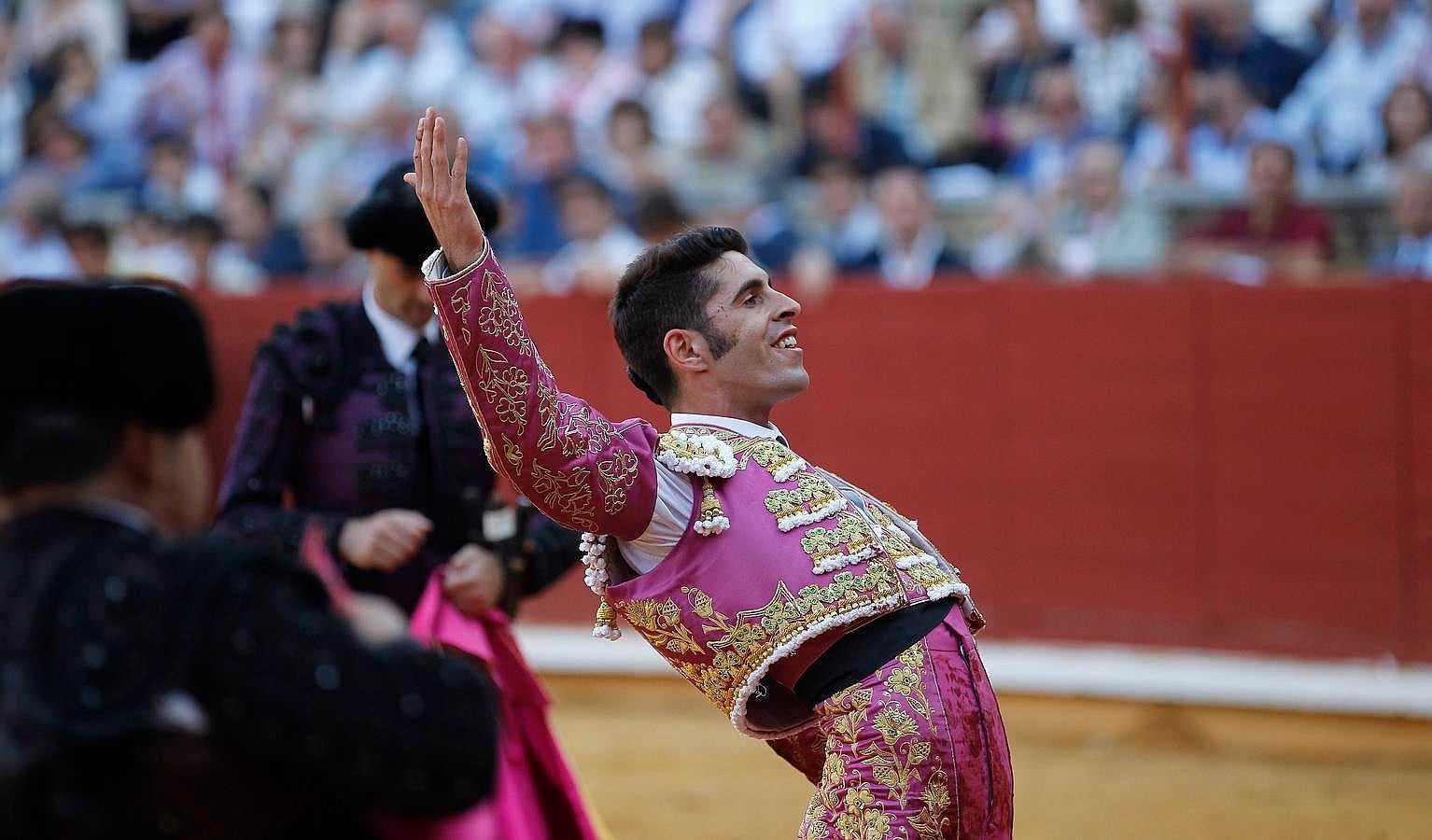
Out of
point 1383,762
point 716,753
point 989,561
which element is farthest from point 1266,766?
point 716,753

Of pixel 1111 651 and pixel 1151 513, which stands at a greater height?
pixel 1151 513

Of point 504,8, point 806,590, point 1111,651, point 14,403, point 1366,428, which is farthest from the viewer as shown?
point 504,8

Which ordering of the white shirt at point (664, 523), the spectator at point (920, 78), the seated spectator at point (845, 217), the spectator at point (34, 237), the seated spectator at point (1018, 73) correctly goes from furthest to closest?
the spectator at point (34, 237), the spectator at point (920, 78), the seated spectator at point (1018, 73), the seated spectator at point (845, 217), the white shirt at point (664, 523)

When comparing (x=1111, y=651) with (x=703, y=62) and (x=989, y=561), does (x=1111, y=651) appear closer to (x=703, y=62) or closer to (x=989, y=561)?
(x=989, y=561)

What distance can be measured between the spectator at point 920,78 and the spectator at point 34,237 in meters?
4.32

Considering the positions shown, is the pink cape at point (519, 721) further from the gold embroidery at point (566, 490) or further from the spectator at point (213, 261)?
the spectator at point (213, 261)

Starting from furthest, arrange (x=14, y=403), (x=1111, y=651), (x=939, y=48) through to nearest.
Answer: (x=939, y=48) < (x=1111, y=651) < (x=14, y=403)

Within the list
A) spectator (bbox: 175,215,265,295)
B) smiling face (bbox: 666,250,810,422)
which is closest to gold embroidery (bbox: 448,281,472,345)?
smiling face (bbox: 666,250,810,422)

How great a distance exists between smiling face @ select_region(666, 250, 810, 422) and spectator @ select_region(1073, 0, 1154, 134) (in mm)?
5205

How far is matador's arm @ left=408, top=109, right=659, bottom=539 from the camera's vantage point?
2.42 m

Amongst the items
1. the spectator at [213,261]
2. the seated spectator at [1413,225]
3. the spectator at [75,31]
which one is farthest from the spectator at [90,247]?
the seated spectator at [1413,225]

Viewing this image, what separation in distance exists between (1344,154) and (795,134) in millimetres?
2796

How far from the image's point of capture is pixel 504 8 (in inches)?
406

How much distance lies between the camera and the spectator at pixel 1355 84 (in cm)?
712
